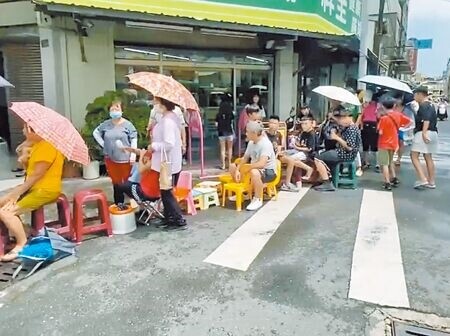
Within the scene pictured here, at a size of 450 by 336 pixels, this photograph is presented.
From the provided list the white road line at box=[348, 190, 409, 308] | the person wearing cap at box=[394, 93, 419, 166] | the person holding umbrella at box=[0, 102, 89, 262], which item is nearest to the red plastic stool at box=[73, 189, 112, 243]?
the person holding umbrella at box=[0, 102, 89, 262]

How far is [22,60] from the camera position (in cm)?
928

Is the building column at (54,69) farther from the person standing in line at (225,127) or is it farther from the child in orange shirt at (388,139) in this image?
the child in orange shirt at (388,139)

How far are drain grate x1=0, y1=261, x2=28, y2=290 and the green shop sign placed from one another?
6.96 metres

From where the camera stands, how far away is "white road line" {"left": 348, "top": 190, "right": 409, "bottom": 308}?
3537 millimetres

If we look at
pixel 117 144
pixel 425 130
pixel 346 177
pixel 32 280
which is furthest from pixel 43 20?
pixel 425 130

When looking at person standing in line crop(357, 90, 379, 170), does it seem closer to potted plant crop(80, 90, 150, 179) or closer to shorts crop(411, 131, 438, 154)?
shorts crop(411, 131, 438, 154)

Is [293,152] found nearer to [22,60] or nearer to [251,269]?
[251,269]

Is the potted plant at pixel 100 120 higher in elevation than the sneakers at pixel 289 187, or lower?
higher

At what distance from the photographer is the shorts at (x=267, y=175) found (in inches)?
241

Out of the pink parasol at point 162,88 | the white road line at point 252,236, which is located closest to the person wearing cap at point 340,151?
the white road line at point 252,236

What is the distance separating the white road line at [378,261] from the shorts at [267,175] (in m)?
1.36

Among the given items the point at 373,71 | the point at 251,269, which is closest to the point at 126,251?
the point at 251,269

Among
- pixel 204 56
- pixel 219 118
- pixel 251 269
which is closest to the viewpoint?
pixel 251 269

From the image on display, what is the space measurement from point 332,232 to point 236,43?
23.9ft
